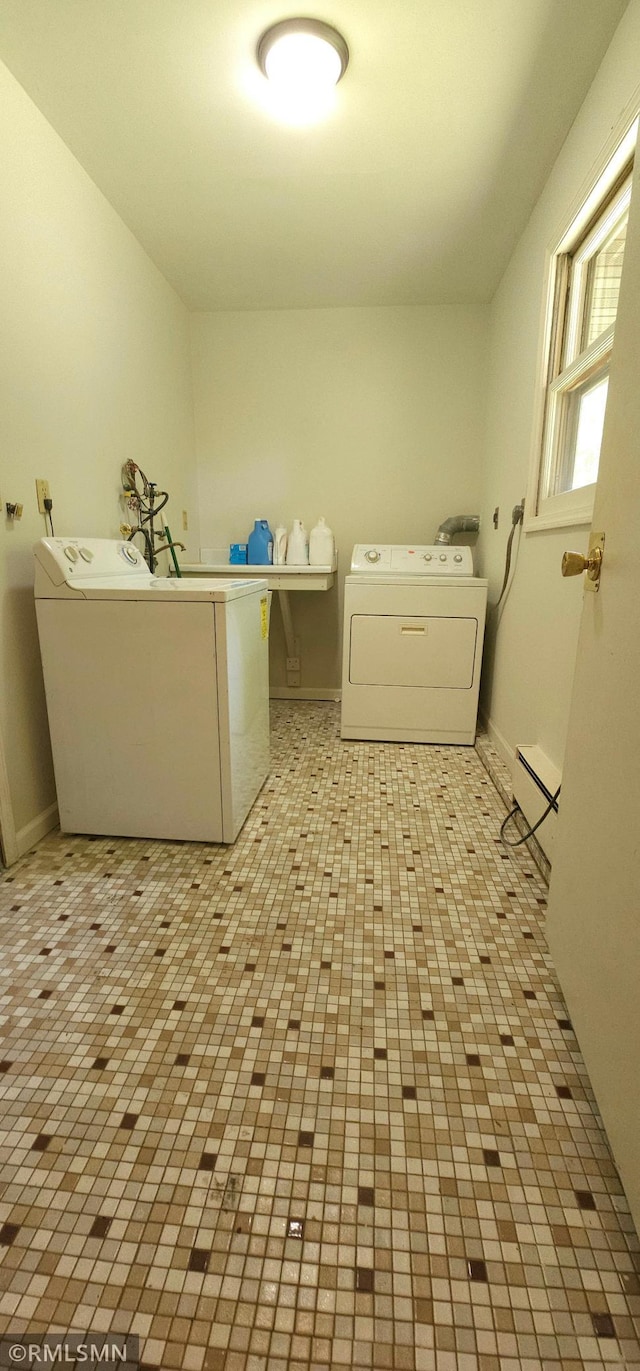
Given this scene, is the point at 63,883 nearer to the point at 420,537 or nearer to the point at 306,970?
the point at 306,970

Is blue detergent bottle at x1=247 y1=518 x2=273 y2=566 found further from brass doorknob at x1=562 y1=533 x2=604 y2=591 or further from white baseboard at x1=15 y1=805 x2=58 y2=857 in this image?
brass doorknob at x1=562 y1=533 x2=604 y2=591

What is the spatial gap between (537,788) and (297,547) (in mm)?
1952

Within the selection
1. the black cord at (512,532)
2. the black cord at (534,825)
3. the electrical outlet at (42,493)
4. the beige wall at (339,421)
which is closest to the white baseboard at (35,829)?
the electrical outlet at (42,493)

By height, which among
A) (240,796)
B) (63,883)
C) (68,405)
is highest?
(68,405)

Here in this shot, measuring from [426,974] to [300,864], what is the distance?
517 mm

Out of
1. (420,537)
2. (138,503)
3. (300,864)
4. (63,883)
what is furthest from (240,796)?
(420,537)

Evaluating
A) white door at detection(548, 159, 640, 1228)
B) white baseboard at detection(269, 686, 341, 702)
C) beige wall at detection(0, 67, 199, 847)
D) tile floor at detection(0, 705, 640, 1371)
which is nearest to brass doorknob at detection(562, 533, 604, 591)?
white door at detection(548, 159, 640, 1228)

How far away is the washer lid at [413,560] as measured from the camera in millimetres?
2785

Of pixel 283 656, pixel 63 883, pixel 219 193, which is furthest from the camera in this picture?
pixel 283 656

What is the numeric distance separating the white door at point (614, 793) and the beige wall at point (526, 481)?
2.02ft

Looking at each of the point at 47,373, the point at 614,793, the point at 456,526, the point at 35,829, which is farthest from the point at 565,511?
the point at 35,829

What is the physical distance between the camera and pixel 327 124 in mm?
1621

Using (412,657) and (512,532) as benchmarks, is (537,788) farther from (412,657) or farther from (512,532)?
(512,532)

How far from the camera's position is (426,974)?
3.75ft
